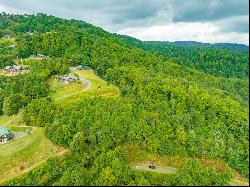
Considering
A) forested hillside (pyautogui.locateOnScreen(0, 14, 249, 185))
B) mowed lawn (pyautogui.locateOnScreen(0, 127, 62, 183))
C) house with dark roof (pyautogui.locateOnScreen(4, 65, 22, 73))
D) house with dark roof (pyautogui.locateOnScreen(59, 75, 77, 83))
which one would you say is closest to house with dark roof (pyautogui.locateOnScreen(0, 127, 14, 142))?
mowed lawn (pyautogui.locateOnScreen(0, 127, 62, 183))

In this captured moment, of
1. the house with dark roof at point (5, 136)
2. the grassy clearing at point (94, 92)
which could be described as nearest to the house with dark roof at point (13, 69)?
the grassy clearing at point (94, 92)

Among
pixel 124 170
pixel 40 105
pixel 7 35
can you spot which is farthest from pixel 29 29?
pixel 124 170

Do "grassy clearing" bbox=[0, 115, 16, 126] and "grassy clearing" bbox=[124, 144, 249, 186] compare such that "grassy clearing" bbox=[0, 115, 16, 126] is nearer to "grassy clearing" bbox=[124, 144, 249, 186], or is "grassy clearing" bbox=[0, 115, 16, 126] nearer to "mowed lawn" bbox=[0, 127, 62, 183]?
"mowed lawn" bbox=[0, 127, 62, 183]

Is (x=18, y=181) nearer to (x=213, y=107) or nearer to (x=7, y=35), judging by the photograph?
(x=213, y=107)

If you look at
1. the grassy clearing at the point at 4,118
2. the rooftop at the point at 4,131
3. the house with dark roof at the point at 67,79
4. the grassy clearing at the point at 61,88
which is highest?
the house with dark roof at the point at 67,79

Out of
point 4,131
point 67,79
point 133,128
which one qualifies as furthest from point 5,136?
point 67,79

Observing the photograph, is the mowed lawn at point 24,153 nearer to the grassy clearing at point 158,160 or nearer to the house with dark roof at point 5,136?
the house with dark roof at point 5,136
